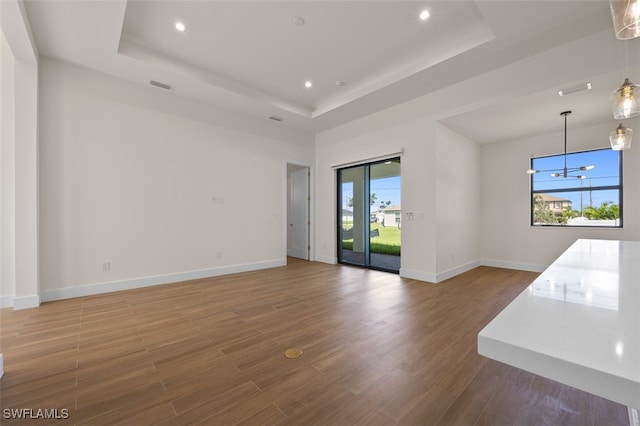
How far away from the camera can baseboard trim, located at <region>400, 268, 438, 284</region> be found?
4.52m

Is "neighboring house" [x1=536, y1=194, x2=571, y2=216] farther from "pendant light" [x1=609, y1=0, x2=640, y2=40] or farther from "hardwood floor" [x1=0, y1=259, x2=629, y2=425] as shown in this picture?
"pendant light" [x1=609, y1=0, x2=640, y2=40]

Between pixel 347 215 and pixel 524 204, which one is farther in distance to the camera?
pixel 347 215

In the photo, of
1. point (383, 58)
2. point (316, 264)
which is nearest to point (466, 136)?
point (383, 58)

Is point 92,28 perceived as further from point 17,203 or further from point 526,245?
point 526,245

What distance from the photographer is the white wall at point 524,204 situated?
446 centimetres

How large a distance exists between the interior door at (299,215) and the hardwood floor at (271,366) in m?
3.46

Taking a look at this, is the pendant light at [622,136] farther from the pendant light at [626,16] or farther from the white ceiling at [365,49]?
the pendant light at [626,16]

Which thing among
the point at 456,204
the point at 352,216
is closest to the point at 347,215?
the point at 352,216

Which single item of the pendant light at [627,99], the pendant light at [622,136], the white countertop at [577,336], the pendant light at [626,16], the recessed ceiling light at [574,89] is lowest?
the white countertop at [577,336]

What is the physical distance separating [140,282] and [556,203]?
7952 millimetres

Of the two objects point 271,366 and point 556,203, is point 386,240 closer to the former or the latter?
point 556,203

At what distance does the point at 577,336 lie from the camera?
25.3 inches

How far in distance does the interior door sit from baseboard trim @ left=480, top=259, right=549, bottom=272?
4365mm

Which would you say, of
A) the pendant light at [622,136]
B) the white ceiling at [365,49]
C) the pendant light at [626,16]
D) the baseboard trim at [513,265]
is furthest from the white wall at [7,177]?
the baseboard trim at [513,265]
